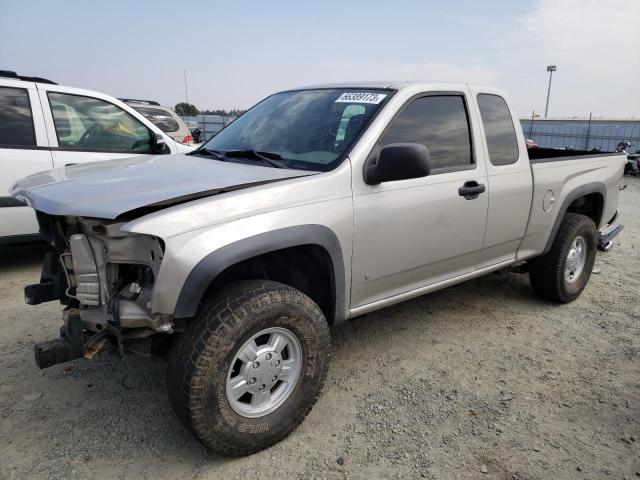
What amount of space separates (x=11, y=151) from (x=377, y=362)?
3992 millimetres

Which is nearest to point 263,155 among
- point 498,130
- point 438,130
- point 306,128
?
point 306,128

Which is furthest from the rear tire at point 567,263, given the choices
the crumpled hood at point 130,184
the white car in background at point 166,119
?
the white car in background at point 166,119

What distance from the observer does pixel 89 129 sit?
539cm

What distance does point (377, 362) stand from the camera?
3.49 metres

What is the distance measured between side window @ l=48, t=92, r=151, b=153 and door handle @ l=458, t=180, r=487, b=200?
3767mm

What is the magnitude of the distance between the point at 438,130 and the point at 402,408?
1822mm

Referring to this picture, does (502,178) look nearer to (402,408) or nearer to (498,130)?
(498,130)

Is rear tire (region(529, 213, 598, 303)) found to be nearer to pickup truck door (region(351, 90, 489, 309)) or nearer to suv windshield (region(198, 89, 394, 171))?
pickup truck door (region(351, 90, 489, 309))

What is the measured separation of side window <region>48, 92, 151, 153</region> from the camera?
5.17 metres

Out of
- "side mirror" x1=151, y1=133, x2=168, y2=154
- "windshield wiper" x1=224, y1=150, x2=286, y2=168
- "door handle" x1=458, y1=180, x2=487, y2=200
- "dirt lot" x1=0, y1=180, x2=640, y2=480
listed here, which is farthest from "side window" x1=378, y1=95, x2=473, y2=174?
"side mirror" x1=151, y1=133, x2=168, y2=154

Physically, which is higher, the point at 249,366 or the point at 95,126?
the point at 95,126

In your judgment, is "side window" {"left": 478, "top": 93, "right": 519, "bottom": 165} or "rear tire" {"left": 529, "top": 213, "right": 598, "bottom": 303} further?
"rear tire" {"left": 529, "top": 213, "right": 598, "bottom": 303}

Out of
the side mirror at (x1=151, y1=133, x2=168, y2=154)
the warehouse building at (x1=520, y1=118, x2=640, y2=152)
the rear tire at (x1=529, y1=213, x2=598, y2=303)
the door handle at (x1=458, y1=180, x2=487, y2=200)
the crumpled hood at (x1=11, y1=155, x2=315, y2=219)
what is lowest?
the warehouse building at (x1=520, y1=118, x2=640, y2=152)

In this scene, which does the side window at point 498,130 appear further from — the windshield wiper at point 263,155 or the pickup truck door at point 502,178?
the windshield wiper at point 263,155
